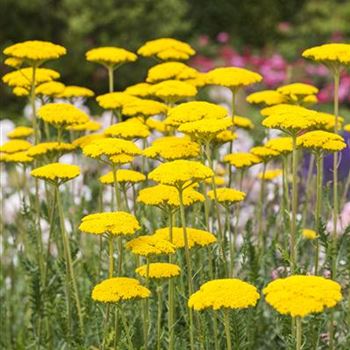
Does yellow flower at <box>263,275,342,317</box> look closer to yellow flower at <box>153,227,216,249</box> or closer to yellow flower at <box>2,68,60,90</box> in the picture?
yellow flower at <box>153,227,216,249</box>

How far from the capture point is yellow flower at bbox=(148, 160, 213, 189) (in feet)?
8.07

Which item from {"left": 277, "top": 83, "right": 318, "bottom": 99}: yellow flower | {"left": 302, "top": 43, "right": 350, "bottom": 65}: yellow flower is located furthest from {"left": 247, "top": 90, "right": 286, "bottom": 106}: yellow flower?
{"left": 302, "top": 43, "right": 350, "bottom": 65}: yellow flower

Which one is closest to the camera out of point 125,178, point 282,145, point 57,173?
point 57,173

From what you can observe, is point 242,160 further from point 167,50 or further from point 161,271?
point 161,271

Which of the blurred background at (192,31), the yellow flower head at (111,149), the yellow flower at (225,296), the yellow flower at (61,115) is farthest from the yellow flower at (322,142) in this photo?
the blurred background at (192,31)

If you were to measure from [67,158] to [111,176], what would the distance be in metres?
3.01

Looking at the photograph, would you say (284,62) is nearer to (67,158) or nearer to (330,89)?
(330,89)

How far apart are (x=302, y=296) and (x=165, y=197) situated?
0.74m

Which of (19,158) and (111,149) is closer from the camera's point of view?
(111,149)

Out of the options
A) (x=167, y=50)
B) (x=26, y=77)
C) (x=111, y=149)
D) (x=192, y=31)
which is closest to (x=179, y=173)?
(x=111, y=149)

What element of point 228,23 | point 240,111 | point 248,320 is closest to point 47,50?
point 248,320

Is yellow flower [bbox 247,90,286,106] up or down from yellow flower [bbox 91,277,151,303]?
up

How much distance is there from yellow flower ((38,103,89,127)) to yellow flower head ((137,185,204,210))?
1.76 feet

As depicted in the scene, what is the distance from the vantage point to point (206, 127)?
2.66 m
